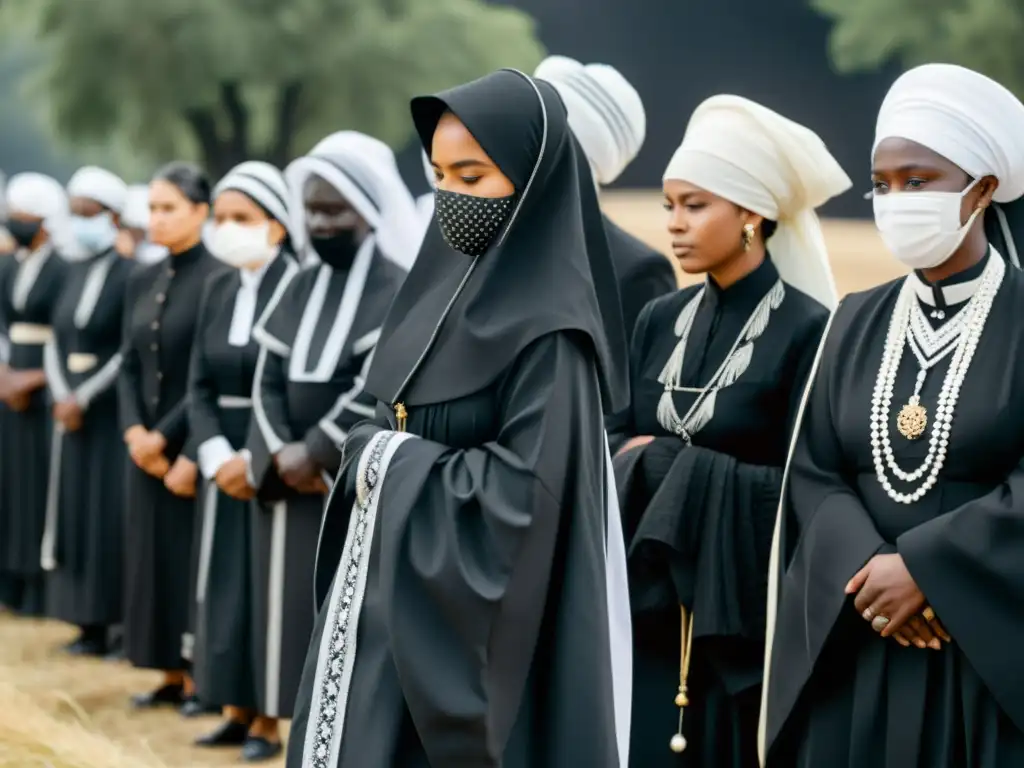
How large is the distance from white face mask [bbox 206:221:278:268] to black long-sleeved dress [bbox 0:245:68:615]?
2.45 meters

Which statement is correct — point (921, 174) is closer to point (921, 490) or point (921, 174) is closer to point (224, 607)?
point (921, 490)

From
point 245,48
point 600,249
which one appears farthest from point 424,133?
point 245,48

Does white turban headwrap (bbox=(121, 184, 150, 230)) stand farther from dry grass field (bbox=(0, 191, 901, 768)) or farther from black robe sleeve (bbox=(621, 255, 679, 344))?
black robe sleeve (bbox=(621, 255, 679, 344))

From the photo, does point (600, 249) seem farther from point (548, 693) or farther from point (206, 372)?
point (206, 372)

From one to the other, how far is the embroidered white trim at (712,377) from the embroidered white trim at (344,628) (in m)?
1.16

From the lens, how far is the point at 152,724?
6.23m

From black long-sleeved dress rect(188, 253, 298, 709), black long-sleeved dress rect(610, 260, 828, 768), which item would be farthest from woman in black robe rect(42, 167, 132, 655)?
black long-sleeved dress rect(610, 260, 828, 768)

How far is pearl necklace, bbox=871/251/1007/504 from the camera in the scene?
3127mm

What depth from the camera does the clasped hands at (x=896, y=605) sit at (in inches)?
120

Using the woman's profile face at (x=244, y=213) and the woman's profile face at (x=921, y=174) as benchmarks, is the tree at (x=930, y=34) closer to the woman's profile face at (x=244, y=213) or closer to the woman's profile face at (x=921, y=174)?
the woman's profile face at (x=244, y=213)

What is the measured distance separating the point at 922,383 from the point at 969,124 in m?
0.57

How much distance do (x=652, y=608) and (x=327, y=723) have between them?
1.20 metres

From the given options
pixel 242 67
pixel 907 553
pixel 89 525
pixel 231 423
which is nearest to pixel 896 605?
pixel 907 553

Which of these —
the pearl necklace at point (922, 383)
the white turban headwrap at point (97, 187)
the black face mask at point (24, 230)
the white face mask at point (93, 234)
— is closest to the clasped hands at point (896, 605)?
the pearl necklace at point (922, 383)
